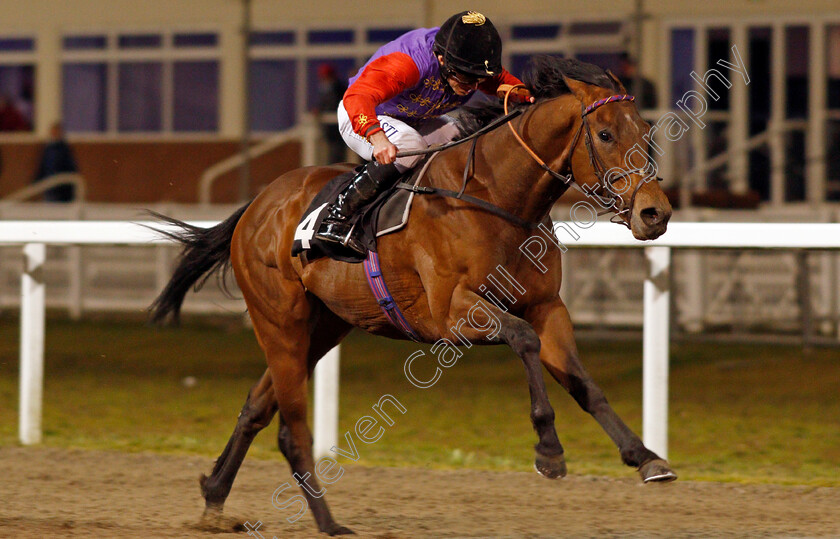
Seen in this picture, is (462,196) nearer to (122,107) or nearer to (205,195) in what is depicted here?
(205,195)

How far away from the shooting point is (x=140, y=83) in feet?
54.1

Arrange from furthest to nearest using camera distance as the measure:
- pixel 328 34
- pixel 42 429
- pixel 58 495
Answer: pixel 328 34 → pixel 42 429 → pixel 58 495

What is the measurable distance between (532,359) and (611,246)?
2272 millimetres

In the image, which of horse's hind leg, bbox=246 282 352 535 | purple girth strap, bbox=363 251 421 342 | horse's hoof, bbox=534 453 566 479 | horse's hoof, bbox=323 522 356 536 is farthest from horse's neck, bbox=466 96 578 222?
horse's hoof, bbox=323 522 356 536

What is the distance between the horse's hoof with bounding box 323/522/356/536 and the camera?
14.1 feet

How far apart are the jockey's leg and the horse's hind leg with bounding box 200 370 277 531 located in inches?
30.1

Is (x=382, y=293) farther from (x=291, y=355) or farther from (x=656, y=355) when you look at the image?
(x=656, y=355)

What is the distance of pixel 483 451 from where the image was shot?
627 cm

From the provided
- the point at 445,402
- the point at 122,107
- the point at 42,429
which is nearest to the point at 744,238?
the point at 445,402

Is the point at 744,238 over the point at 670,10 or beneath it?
beneath

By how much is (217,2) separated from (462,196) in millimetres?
12137

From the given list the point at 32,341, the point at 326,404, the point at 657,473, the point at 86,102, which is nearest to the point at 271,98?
the point at 86,102

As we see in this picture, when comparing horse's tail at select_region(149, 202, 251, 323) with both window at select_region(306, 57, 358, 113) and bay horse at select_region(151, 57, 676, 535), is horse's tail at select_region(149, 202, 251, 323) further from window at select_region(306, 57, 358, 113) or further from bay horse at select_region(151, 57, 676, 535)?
window at select_region(306, 57, 358, 113)

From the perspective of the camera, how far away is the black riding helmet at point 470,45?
4188mm
